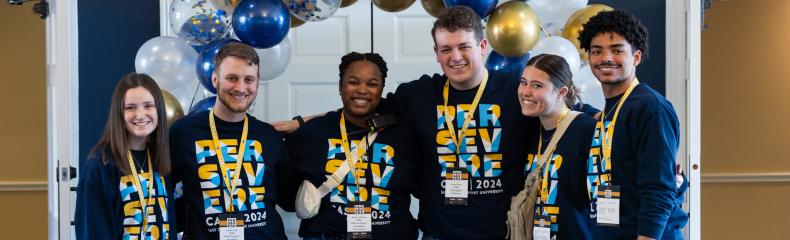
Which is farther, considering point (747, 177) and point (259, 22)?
point (747, 177)

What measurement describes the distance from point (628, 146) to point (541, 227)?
444mm

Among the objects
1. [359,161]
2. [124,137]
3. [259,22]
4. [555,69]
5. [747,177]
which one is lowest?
[747,177]

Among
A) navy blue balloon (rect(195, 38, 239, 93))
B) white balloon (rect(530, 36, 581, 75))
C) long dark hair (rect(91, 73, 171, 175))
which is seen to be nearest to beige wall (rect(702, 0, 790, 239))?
white balloon (rect(530, 36, 581, 75))

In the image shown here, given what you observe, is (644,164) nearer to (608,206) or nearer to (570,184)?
(608,206)

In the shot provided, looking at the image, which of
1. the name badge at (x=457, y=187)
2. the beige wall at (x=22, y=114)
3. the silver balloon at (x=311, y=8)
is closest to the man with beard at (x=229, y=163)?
the silver balloon at (x=311, y=8)

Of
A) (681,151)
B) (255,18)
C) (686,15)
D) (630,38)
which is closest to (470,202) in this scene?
(630,38)

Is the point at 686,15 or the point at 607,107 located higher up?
the point at 686,15

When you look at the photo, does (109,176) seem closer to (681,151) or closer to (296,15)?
(296,15)

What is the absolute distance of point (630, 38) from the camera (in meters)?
2.47

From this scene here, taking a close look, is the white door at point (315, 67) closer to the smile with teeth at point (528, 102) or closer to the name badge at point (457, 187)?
the name badge at point (457, 187)

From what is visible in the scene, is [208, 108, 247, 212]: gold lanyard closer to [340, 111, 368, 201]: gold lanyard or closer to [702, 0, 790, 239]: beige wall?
[340, 111, 368, 201]: gold lanyard

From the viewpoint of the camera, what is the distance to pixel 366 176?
299 centimetres

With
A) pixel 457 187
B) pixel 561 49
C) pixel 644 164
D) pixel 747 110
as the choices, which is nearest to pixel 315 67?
pixel 561 49

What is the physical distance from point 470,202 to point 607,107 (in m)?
0.62
